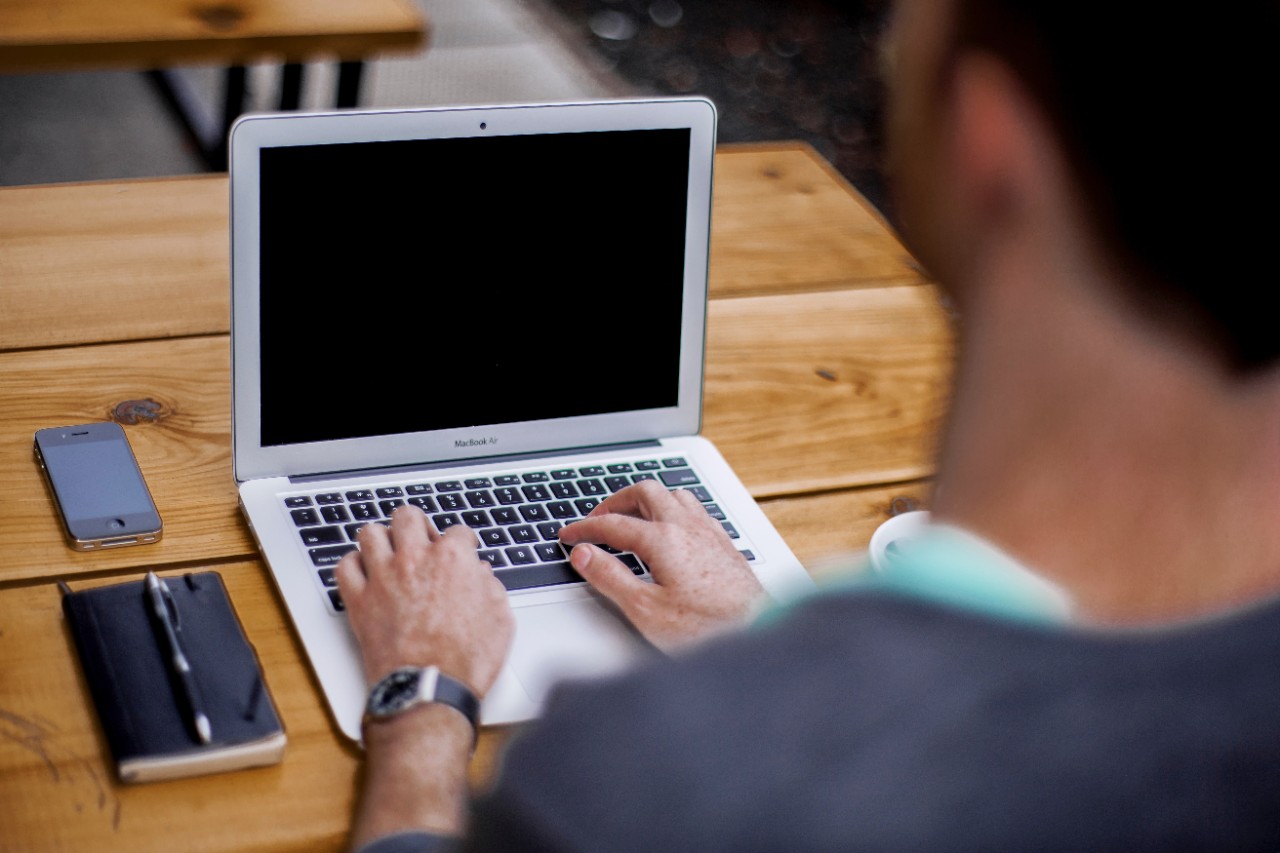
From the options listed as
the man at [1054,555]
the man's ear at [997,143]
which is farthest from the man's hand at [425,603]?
the man's ear at [997,143]

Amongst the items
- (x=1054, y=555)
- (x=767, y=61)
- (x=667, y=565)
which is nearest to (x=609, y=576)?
(x=667, y=565)

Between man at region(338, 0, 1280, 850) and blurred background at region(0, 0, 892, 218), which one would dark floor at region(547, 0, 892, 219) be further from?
man at region(338, 0, 1280, 850)

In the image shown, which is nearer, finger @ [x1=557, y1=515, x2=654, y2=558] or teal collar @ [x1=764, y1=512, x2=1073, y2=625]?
teal collar @ [x1=764, y1=512, x2=1073, y2=625]

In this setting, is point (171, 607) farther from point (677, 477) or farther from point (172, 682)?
point (677, 477)

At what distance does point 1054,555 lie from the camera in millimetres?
527

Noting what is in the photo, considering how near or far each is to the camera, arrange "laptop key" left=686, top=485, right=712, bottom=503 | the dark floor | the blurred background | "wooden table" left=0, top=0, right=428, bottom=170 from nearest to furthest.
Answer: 1. "laptop key" left=686, top=485, right=712, bottom=503
2. "wooden table" left=0, top=0, right=428, bottom=170
3. the blurred background
4. the dark floor

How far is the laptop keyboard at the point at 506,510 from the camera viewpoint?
1048 mm

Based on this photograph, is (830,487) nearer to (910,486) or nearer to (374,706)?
(910,486)

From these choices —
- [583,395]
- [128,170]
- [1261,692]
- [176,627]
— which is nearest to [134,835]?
[176,627]

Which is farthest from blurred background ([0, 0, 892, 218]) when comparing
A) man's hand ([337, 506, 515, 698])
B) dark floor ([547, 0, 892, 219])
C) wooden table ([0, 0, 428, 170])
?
man's hand ([337, 506, 515, 698])

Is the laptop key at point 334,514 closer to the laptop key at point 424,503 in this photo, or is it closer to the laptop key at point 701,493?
the laptop key at point 424,503

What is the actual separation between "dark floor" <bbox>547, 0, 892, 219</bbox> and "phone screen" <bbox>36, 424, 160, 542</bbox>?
261 centimetres

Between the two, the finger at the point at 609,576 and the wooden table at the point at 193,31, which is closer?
the finger at the point at 609,576

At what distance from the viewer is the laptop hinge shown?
3.69 ft
